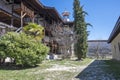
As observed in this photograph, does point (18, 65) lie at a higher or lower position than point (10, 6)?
lower

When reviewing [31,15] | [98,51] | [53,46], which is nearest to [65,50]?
[31,15]

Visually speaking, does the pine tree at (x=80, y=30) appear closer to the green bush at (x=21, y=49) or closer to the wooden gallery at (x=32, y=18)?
the wooden gallery at (x=32, y=18)

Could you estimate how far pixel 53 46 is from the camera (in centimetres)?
4319

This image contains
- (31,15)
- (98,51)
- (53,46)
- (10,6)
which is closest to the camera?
(10,6)

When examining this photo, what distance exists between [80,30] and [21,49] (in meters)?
17.1

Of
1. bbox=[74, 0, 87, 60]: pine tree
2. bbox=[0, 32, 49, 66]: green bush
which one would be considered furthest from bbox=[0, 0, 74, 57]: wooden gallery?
bbox=[0, 32, 49, 66]: green bush

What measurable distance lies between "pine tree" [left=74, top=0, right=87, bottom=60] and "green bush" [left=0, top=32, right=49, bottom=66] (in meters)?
15.1

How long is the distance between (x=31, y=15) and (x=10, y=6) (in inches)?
138

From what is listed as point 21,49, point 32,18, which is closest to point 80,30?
point 32,18

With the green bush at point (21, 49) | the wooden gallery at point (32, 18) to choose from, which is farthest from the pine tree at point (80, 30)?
the green bush at point (21, 49)

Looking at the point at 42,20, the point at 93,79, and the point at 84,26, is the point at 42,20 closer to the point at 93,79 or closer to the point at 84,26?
the point at 84,26

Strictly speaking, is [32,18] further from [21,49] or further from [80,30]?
[21,49]

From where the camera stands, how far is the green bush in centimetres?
1728

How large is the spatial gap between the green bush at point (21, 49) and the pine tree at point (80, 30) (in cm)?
1513
